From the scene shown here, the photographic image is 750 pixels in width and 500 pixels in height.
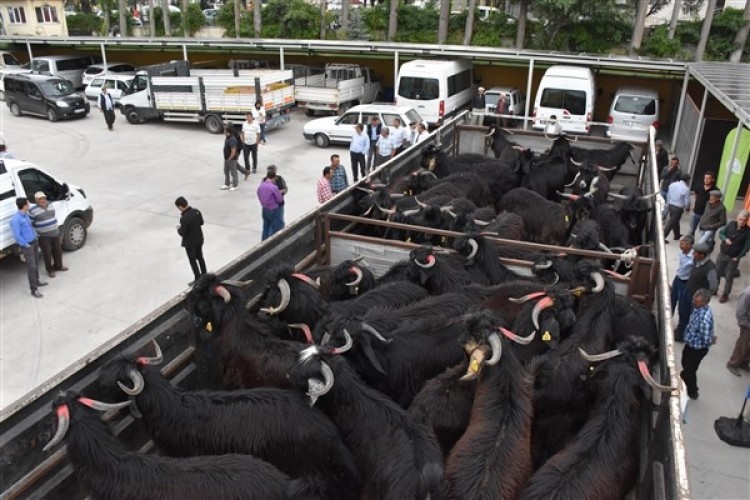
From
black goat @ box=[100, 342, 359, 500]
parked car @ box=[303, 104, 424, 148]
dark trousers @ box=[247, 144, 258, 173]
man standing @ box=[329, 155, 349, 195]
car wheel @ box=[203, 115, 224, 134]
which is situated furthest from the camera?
car wheel @ box=[203, 115, 224, 134]

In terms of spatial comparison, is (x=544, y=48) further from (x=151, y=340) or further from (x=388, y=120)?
(x=151, y=340)

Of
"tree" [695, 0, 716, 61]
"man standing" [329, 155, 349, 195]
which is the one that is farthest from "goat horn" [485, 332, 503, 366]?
"tree" [695, 0, 716, 61]

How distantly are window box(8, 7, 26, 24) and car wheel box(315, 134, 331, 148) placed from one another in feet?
115

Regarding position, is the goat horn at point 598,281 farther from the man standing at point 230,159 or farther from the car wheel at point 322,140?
the car wheel at point 322,140

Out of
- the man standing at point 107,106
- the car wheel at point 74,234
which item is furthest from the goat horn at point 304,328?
the man standing at point 107,106

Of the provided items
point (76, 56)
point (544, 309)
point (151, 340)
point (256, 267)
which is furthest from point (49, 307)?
point (76, 56)

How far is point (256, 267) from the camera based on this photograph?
5.76 meters

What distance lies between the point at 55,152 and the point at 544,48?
18695 mm

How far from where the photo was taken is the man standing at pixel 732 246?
8242 mm

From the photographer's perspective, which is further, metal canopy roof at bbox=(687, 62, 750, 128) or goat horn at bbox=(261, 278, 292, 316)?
metal canopy roof at bbox=(687, 62, 750, 128)

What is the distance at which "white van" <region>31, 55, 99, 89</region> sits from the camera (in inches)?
1050

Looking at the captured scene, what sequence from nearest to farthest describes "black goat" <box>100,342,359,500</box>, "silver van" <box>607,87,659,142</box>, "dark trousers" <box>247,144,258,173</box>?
"black goat" <box>100,342,359,500</box>, "dark trousers" <box>247,144,258,173</box>, "silver van" <box>607,87,659,142</box>

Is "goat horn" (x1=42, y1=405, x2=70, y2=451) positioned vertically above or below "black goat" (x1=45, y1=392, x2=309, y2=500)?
above

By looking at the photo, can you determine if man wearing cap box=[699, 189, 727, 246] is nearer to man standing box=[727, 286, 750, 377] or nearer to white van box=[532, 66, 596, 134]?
man standing box=[727, 286, 750, 377]
